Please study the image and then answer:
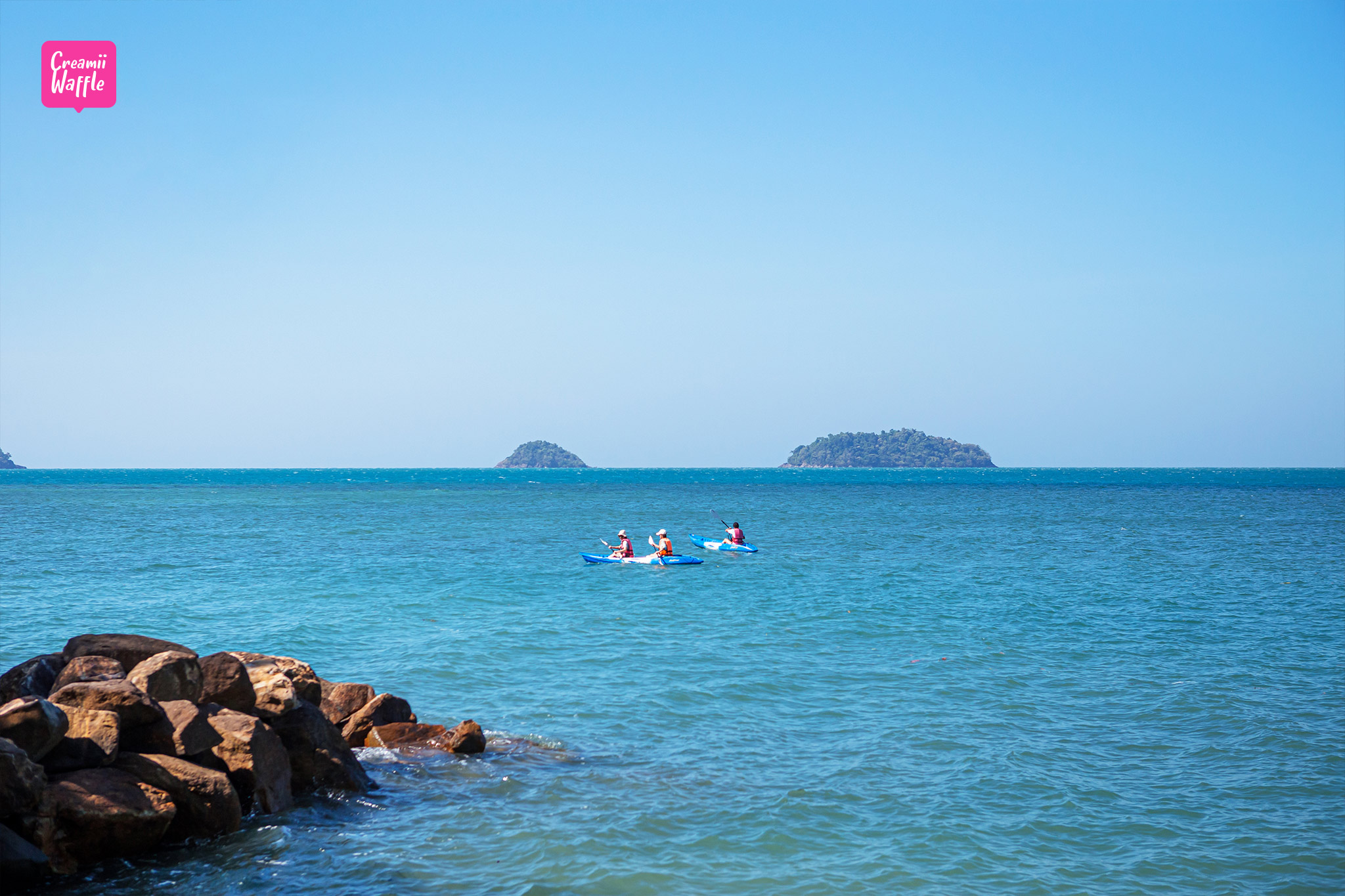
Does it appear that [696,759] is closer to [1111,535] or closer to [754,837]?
[754,837]

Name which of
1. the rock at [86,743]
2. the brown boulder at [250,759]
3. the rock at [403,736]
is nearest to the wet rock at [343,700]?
the rock at [403,736]

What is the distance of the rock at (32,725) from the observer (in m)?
9.27

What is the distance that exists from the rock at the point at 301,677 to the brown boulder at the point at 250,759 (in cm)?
138

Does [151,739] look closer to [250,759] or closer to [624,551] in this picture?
[250,759]

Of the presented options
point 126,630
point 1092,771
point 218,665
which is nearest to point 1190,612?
point 1092,771

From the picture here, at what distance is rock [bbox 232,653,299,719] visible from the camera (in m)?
11.9

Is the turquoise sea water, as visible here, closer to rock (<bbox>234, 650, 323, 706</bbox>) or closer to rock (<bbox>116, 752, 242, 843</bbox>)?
rock (<bbox>116, 752, 242, 843</bbox>)

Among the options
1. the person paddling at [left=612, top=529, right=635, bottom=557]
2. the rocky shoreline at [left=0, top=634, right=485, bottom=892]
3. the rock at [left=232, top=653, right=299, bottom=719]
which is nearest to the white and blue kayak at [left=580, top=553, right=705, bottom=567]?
the person paddling at [left=612, top=529, right=635, bottom=557]

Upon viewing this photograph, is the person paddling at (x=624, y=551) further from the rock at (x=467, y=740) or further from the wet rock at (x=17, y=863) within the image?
the wet rock at (x=17, y=863)

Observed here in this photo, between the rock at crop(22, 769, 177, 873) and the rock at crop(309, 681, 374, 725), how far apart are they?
14.3 feet

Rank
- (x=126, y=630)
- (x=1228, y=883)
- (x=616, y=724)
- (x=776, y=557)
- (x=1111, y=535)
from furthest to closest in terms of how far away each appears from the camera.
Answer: (x=1111, y=535) → (x=776, y=557) → (x=126, y=630) → (x=616, y=724) → (x=1228, y=883)

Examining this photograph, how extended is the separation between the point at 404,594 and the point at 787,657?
47.0ft

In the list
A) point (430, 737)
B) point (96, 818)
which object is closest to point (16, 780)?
point (96, 818)

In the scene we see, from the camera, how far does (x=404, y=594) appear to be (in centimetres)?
2972
